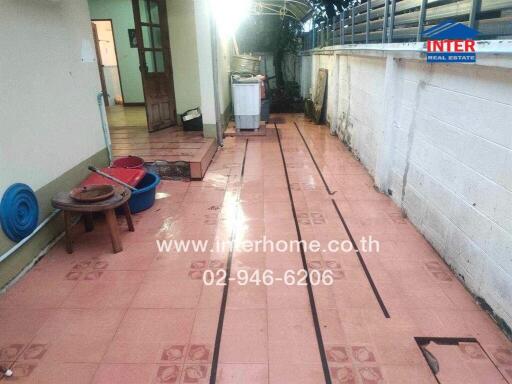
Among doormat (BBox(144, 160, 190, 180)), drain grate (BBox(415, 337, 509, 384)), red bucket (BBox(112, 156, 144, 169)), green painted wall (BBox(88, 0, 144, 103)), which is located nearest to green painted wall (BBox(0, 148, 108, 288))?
red bucket (BBox(112, 156, 144, 169))

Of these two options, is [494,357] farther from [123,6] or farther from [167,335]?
[123,6]

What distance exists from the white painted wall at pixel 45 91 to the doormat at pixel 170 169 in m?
0.69

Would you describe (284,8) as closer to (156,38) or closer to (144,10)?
(156,38)

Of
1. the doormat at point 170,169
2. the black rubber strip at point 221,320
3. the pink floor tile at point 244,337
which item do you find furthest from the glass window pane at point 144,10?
the pink floor tile at point 244,337

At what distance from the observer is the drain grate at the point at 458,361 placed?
1583mm

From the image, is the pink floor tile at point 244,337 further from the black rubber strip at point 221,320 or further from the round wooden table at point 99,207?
the round wooden table at point 99,207

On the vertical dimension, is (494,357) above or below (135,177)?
below

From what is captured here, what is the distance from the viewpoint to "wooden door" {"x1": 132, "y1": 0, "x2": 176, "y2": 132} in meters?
5.07

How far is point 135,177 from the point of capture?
3225 mm

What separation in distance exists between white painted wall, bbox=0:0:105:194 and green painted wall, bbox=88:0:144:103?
188 inches

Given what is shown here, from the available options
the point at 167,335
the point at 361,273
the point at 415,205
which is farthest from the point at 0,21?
the point at 415,205

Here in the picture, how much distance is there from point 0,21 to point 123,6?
611cm

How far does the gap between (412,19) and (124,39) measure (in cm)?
679

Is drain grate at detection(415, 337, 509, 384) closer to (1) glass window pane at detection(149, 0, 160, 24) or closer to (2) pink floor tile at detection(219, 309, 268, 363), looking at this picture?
(2) pink floor tile at detection(219, 309, 268, 363)
